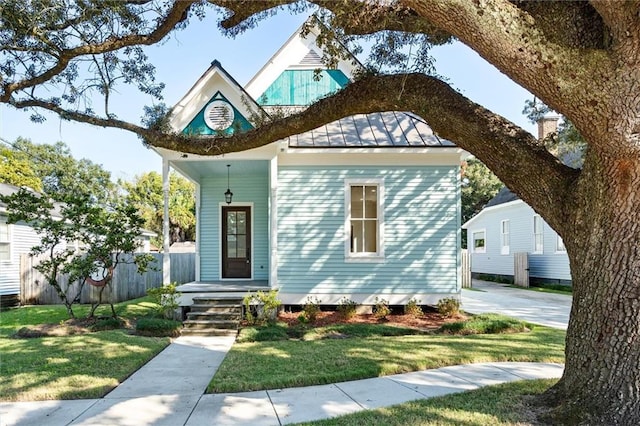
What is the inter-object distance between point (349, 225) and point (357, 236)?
0.38 metres

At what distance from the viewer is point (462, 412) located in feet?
12.7

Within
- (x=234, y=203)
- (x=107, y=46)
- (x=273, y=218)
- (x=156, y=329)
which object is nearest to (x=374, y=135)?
(x=273, y=218)

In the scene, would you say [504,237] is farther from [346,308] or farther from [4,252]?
[4,252]

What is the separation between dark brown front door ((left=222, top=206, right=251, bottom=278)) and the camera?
11763 millimetres

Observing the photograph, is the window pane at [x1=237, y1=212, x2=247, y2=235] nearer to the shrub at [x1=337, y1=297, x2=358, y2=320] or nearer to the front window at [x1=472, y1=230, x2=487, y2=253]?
the shrub at [x1=337, y1=297, x2=358, y2=320]

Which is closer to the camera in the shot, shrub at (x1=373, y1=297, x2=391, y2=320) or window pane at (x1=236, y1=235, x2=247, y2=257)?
shrub at (x1=373, y1=297, x2=391, y2=320)

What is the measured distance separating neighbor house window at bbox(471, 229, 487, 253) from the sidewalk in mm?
18986

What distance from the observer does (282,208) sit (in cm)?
1022

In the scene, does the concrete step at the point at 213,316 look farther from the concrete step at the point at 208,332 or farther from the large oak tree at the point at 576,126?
the large oak tree at the point at 576,126

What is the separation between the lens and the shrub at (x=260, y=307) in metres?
8.89

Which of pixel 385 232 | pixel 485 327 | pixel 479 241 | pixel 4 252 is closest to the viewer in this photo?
pixel 485 327

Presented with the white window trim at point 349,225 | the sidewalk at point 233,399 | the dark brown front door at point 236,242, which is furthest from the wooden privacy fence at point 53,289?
the sidewalk at point 233,399

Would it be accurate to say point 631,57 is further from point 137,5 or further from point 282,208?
point 282,208

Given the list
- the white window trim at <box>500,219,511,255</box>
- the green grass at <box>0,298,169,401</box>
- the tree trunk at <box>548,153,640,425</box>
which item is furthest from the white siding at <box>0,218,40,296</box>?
the white window trim at <box>500,219,511,255</box>
